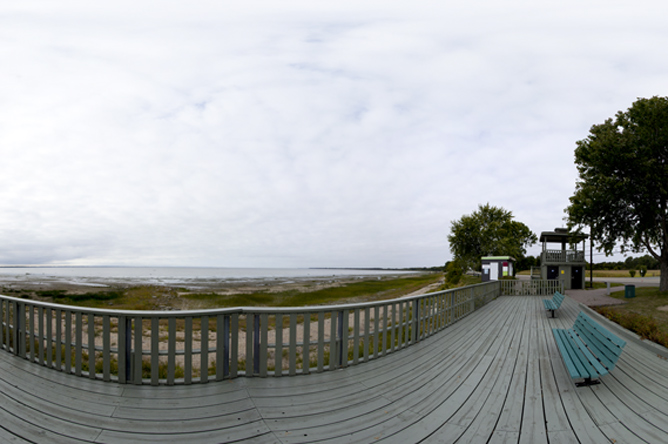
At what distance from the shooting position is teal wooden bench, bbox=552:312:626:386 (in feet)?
12.9

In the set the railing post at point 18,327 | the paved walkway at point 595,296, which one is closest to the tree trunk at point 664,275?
the paved walkway at point 595,296

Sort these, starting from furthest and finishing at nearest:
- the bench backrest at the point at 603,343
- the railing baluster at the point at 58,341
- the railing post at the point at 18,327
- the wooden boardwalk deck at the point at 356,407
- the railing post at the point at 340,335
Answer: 1. the railing post at the point at 18,327
2. the railing post at the point at 340,335
3. the railing baluster at the point at 58,341
4. the bench backrest at the point at 603,343
5. the wooden boardwalk deck at the point at 356,407

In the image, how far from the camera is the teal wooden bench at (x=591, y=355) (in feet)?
12.9

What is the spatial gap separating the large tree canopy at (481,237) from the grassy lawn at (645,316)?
24563mm

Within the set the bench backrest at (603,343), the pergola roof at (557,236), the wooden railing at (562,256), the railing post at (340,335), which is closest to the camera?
the bench backrest at (603,343)

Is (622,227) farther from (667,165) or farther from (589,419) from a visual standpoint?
(589,419)

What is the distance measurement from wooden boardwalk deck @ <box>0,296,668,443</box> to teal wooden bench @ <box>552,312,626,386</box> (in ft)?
0.71

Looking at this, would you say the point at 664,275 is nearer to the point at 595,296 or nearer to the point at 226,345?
the point at 595,296

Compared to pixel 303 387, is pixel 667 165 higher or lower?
higher

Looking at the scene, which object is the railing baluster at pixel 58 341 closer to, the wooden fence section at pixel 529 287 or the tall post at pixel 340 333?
the tall post at pixel 340 333

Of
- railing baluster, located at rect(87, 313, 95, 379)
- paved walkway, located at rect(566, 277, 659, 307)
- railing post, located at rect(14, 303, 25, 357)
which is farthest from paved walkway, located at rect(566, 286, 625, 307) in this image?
railing post, located at rect(14, 303, 25, 357)

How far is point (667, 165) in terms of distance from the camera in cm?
1647

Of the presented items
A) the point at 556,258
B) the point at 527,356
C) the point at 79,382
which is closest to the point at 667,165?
the point at 556,258

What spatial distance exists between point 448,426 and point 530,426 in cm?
75
